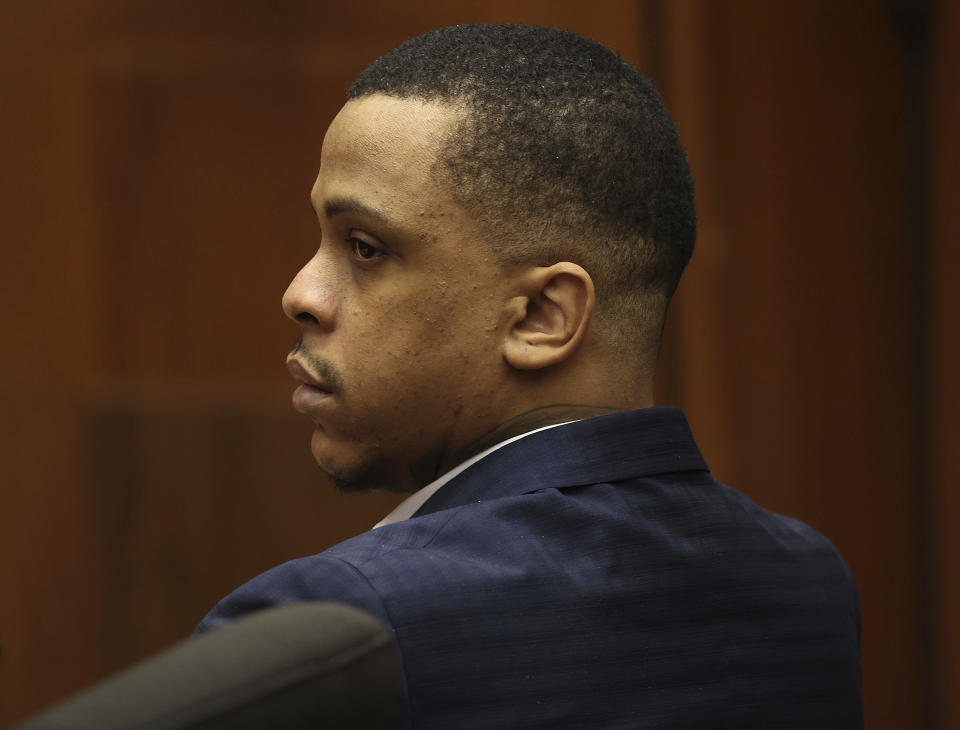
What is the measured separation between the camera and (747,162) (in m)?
1.77

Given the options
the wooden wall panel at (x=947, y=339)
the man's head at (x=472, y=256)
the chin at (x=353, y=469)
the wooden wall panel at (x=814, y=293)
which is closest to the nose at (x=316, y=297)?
the man's head at (x=472, y=256)

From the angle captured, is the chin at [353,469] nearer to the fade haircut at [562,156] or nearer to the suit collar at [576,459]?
the suit collar at [576,459]

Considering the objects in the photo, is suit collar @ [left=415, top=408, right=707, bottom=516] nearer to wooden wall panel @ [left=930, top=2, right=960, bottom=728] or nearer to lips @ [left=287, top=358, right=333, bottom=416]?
lips @ [left=287, top=358, right=333, bottom=416]

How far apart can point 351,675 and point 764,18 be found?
4.78 ft

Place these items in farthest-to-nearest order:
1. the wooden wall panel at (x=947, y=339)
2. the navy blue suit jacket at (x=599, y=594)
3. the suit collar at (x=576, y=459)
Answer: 1. the wooden wall panel at (x=947, y=339)
2. the suit collar at (x=576, y=459)
3. the navy blue suit jacket at (x=599, y=594)

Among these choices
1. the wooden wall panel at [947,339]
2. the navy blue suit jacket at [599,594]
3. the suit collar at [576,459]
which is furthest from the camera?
the wooden wall panel at [947,339]

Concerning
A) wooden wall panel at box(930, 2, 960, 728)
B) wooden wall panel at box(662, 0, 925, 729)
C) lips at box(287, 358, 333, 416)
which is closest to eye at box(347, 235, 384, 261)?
lips at box(287, 358, 333, 416)

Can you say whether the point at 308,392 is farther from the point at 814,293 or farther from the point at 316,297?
the point at 814,293

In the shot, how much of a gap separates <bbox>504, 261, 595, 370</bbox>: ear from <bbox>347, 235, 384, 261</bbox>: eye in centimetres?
12

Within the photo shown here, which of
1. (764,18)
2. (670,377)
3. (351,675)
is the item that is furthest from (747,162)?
(351,675)

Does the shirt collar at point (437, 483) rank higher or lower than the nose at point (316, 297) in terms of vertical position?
lower

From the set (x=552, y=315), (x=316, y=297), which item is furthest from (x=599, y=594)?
(x=316, y=297)

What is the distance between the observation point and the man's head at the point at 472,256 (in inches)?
37.0

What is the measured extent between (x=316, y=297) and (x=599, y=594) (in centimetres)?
33
